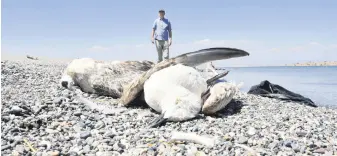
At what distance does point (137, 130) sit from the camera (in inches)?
187

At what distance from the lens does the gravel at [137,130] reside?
3867 mm

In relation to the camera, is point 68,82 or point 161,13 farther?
point 161,13

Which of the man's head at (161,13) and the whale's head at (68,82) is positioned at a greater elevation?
the man's head at (161,13)

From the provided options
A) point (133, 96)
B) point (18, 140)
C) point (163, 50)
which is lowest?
point (18, 140)

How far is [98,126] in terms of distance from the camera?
4871 mm

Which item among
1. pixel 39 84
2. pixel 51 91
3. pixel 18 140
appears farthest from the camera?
pixel 39 84

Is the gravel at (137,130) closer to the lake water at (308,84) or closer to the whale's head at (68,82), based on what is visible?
the whale's head at (68,82)

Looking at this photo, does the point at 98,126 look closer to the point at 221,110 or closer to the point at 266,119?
the point at 221,110

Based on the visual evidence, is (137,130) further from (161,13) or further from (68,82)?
(161,13)

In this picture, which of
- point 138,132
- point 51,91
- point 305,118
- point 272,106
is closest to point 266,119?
point 305,118

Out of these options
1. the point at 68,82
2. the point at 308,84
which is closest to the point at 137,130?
the point at 68,82

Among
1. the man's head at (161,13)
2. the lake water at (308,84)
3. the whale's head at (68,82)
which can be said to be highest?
the man's head at (161,13)

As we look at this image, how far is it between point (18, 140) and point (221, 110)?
3.28 meters

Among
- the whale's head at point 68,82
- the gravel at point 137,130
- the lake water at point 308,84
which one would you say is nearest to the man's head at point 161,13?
the lake water at point 308,84
